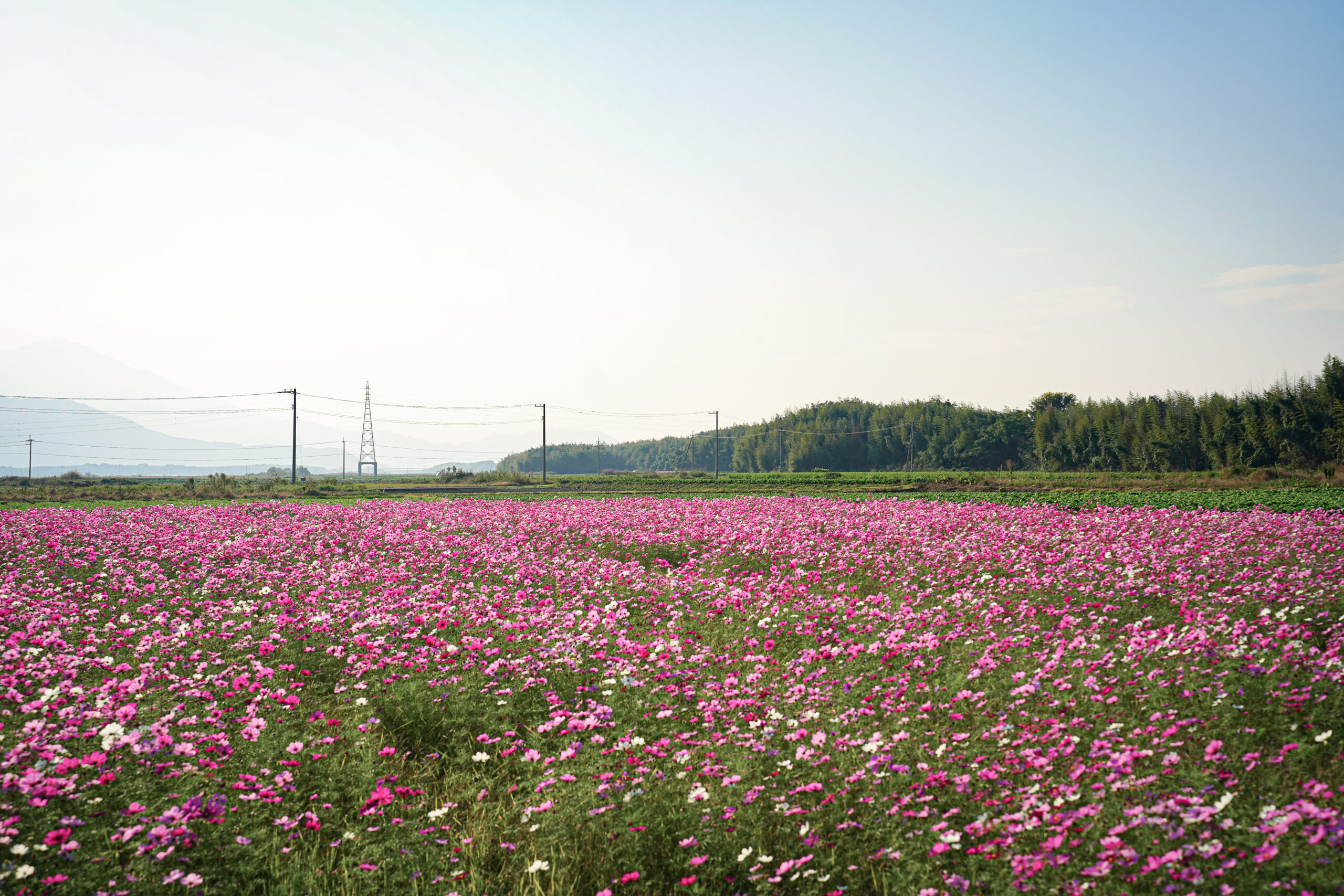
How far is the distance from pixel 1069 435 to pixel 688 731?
3961 inches

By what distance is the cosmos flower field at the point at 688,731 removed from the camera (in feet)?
13.6

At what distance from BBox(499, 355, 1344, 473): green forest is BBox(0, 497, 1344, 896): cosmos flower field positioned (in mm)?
51157

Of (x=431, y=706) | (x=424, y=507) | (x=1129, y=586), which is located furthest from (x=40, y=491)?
(x=1129, y=586)

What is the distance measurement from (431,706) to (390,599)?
10.9 feet

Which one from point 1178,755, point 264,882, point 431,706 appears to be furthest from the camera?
point 431,706

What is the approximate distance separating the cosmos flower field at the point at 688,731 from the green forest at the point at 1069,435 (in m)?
51.2

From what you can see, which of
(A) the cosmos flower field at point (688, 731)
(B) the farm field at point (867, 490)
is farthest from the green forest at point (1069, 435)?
(A) the cosmos flower field at point (688, 731)

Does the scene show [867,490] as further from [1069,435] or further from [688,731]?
[1069,435]

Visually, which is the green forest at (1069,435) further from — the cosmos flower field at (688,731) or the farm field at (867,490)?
the cosmos flower field at (688,731)

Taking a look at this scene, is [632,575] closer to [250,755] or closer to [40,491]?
[250,755]

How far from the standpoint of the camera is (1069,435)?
304 ft

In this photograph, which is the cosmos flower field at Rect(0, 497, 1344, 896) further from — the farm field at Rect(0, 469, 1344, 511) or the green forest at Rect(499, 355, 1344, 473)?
the green forest at Rect(499, 355, 1344, 473)

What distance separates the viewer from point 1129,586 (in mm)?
8930

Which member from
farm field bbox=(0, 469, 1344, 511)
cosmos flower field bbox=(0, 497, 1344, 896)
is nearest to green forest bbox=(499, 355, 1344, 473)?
farm field bbox=(0, 469, 1344, 511)
